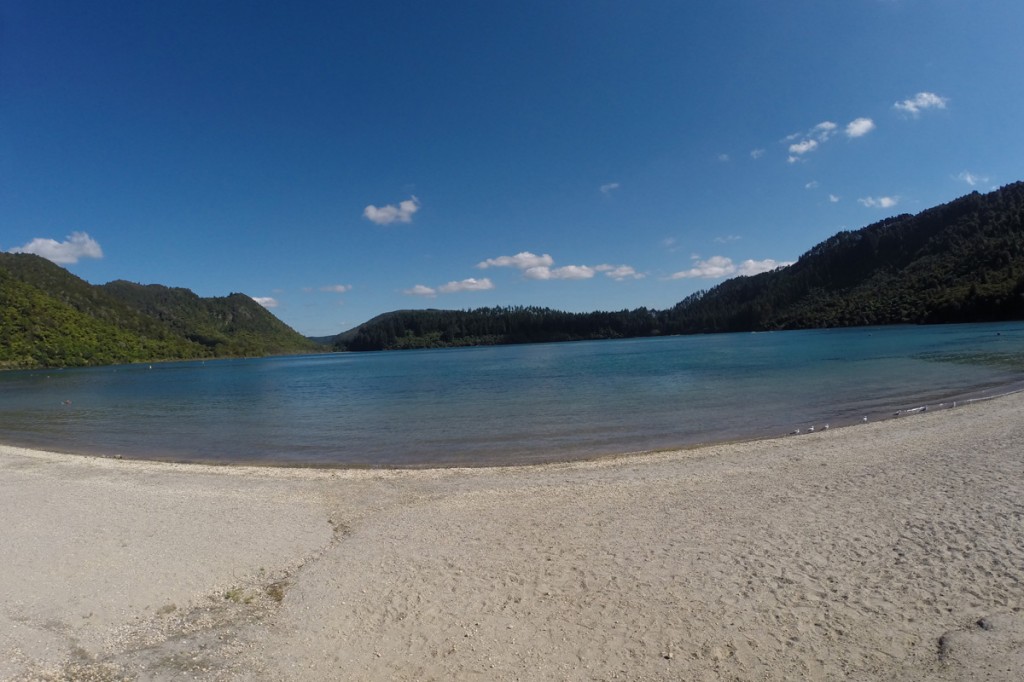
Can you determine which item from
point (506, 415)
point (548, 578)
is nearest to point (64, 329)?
point (506, 415)

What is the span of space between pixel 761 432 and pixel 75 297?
23217 cm

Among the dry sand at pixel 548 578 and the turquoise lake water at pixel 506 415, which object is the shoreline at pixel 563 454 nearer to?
the turquoise lake water at pixel 506 415

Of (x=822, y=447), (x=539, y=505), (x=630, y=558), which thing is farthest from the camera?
(x=822, y=447)

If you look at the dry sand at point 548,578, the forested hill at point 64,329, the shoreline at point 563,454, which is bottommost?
the shoreline at point 563,454

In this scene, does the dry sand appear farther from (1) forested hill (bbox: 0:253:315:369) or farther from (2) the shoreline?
(1) forested hill (bbox: 0:253:315:369)

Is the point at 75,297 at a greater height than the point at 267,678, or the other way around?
the point at 75,297

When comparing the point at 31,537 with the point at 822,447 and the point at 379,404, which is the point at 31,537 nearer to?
the point at 822,447

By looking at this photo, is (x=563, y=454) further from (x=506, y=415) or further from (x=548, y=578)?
(x=548, y=578)

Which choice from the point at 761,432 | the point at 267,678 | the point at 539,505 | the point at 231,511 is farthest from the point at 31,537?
the point at 761,432

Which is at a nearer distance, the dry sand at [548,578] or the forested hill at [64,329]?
the dry sand at [548,578]

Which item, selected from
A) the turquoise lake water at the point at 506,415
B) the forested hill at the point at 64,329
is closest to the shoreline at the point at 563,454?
the turquoise lake water at the point at 506,415

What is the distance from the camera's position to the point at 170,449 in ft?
70.8

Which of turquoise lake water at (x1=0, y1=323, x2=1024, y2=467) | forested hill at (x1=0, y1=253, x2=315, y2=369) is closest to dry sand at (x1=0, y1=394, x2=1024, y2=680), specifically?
turquoise lake water at (x1=0, y1=323, x2=1024, y2=467)

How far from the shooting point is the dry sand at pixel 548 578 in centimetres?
549
